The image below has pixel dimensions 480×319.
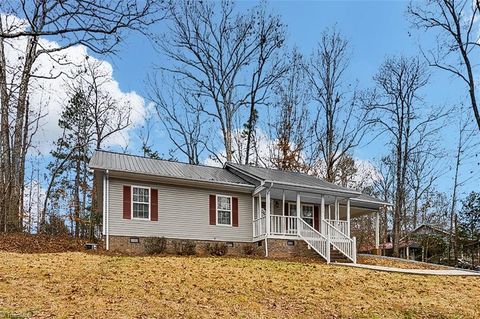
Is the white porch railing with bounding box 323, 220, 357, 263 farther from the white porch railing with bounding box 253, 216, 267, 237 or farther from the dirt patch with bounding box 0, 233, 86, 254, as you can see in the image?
the dirt patch with bounding box 0, 233, 86, 254

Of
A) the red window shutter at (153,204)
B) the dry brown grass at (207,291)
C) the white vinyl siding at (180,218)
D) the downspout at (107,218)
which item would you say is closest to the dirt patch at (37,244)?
the downspout at (107,218)

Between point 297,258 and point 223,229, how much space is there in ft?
10.2

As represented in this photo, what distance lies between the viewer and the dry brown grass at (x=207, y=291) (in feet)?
26.2

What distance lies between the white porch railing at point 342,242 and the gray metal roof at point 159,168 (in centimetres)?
372

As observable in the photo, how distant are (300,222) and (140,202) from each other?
638 cm

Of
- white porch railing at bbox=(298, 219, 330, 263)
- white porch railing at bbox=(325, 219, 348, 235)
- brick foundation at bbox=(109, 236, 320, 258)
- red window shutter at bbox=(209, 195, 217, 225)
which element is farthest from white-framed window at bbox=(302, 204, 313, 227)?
red window shutter at bbox=(209, 195, 217, 225)

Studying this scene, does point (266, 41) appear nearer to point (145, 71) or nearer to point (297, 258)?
point (145, 71)

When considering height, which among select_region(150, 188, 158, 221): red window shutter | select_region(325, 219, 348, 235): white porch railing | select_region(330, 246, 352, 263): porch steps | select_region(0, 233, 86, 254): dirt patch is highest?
select_region(150, 188, 158, 221): red window shutter

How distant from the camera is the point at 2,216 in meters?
20.4

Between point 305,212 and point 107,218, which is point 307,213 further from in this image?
point 107,218

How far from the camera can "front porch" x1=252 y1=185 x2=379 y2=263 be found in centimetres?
1834

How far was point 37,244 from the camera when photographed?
16.5m

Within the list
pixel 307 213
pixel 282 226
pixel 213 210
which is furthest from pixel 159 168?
pixel 307 213

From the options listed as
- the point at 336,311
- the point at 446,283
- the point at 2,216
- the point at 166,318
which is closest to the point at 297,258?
the point at 446,283
